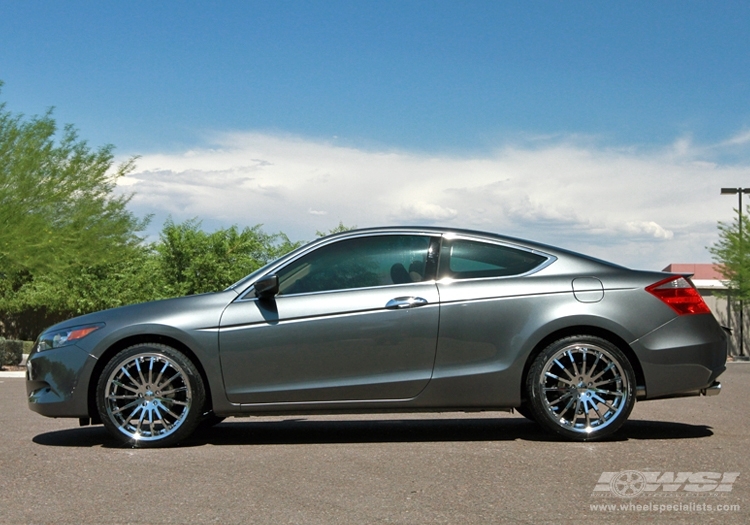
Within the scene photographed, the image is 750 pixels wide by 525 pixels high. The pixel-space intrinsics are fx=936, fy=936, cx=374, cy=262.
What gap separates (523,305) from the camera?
22.4ft

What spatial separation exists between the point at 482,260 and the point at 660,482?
2.35 meters

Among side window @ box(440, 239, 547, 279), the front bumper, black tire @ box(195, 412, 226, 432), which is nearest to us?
the front bumper

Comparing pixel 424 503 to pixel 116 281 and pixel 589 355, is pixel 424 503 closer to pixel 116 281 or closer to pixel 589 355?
pixel 589 355

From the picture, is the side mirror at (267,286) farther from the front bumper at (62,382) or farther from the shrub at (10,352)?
the shrub at (10,352)

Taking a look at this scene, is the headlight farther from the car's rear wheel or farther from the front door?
the car's rear wheel

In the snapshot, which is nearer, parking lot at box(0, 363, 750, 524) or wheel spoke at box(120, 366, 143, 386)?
parking lot at box(0, 363, 750, 524)

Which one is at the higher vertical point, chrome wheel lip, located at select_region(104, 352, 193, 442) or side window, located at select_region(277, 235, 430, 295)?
side window, located at select_region(277, 235, 430, 295)

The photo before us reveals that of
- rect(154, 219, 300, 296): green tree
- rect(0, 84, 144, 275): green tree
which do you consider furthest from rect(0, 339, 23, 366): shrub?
rect(154, 219, 300, 296): green tree

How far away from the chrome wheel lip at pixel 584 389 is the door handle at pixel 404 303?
102 cm

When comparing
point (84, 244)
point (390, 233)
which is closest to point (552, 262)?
point (390, 233)

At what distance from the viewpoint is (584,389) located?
6.75 m

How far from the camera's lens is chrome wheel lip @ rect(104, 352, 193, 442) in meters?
6.75

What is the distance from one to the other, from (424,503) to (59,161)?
89.7 ft

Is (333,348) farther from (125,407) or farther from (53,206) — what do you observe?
(53,206)
